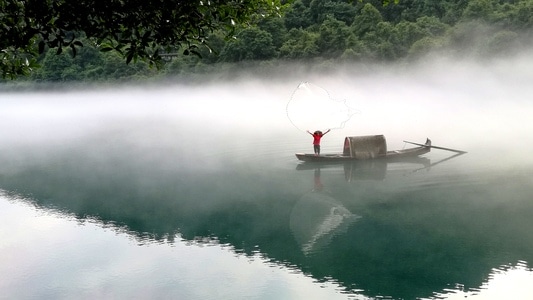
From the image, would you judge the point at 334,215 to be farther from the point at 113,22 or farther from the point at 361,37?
the point at 361,37

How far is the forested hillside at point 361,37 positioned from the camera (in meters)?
85.0

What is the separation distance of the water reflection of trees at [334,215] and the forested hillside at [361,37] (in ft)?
141

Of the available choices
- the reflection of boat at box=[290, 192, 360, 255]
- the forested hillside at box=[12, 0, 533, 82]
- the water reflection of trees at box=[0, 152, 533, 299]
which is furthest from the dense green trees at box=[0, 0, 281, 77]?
the forested hillside at box=[12, 0, 533, 82]

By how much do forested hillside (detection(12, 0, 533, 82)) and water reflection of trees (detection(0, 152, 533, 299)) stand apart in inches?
1691

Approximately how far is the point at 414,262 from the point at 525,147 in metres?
30.7

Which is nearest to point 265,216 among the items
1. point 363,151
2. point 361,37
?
point 363,151

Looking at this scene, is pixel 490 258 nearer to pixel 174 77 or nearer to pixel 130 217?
pixel 130 217

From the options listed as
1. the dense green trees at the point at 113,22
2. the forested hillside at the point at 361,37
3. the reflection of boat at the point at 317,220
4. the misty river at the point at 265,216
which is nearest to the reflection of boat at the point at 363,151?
the misty river at the point at 265,216

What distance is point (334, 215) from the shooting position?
28188 mm

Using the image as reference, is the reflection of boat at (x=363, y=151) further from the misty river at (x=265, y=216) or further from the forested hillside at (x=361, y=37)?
the forested hillside at (x=361, y=37)

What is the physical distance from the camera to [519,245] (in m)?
22.7

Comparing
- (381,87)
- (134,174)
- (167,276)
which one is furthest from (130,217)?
(381,87)

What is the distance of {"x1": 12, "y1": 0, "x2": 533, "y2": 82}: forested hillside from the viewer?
85000 mm

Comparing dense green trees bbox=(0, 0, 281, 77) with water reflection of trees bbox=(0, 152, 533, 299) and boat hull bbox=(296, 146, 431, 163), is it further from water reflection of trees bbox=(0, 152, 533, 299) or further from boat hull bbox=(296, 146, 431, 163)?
boat hull bbox=(296, 146, 431, 163)
